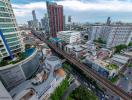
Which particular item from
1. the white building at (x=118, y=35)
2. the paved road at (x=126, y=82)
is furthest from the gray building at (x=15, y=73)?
the white building at (x=118, y=35)

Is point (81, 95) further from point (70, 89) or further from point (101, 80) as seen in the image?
point (101, 80)

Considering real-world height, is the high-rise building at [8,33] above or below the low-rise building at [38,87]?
above

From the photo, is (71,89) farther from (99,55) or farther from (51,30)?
(51,30)

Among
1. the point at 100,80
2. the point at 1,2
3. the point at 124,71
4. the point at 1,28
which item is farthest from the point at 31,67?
the point at 124,71

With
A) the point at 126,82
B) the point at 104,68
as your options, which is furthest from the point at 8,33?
Result: the point at 126,82

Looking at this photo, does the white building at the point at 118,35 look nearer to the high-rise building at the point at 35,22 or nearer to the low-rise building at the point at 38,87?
the low-rise building at the point at 38,87

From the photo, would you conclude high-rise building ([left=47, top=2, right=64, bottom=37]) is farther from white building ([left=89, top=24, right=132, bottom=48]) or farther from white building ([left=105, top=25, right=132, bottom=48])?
white building ([left=105, top=25, right=132, bottom=48])

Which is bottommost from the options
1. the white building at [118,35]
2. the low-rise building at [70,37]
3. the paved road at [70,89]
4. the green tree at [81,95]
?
the paved road at [70,89]

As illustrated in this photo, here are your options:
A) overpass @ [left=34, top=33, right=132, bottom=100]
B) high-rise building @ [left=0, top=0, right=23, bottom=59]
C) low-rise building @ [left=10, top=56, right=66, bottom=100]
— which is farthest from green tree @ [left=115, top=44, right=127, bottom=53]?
high-rise building @ [left=0, top=0, right=23, bottom=59]
